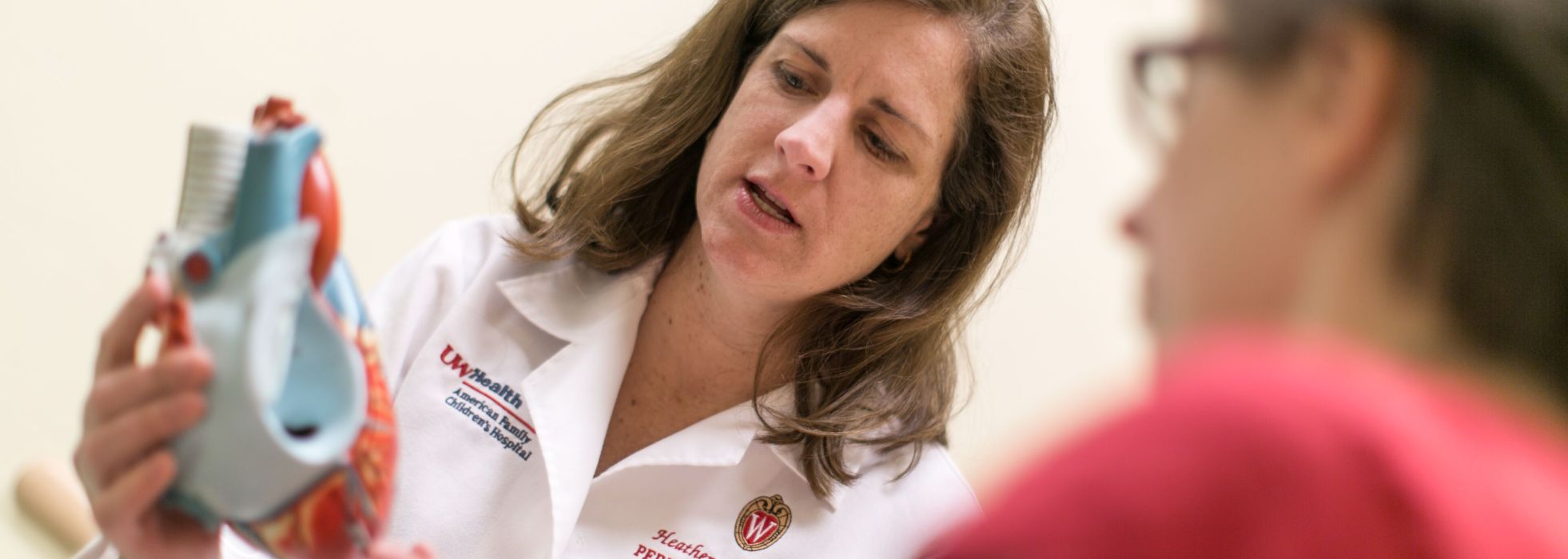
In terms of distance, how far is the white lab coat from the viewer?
4.11ft

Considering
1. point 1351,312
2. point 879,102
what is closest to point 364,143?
point 879,102

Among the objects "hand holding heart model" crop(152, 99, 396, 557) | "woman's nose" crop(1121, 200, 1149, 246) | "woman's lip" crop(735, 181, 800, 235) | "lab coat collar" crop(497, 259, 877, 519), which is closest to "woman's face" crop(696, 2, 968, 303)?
"woman's lip" crop(735, 181, 800, 235)

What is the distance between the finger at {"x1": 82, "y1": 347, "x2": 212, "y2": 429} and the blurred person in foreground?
44 centimetres

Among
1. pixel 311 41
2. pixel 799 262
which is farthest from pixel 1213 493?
pixel 311 41

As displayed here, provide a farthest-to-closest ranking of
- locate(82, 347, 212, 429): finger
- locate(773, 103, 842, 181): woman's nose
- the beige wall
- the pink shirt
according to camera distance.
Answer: the beige wall
locate(773, 103, 842, 181): woman's nose
locate(82, 347, 212, 429): finger
the pink shirt

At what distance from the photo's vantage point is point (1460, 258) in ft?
1.52

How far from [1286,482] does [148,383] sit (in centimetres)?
60

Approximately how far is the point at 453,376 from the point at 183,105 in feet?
2.66

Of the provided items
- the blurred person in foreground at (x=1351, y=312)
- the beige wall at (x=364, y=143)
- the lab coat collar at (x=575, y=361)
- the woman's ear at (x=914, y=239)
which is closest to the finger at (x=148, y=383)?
the blurred person in foreground at (x=1351, y=312)

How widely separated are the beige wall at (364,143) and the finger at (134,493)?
1.01m

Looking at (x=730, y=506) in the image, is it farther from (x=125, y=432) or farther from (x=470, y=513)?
(x=125, y=432)

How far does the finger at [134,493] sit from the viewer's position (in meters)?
0.71

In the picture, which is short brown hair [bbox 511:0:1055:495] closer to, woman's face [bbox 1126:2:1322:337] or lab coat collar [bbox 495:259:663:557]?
lab coat collar [bbox 495:259:663:557]

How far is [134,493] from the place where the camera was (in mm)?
716
